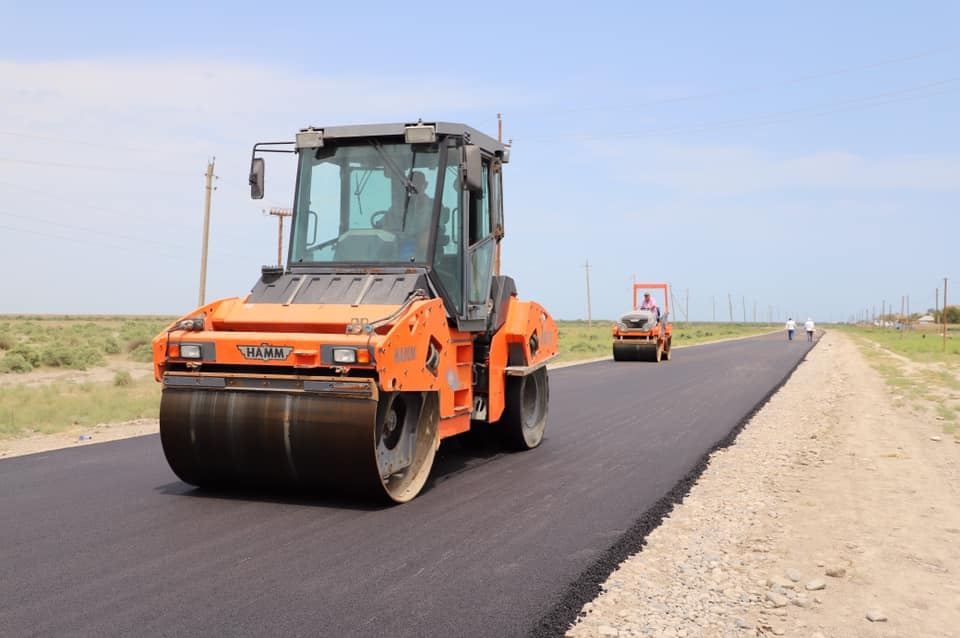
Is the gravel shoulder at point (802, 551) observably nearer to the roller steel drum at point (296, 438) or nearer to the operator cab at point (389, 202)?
the roller steel drum at point (296, 438)

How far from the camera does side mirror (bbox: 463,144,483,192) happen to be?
7.44 meters

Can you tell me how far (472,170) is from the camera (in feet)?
24.4

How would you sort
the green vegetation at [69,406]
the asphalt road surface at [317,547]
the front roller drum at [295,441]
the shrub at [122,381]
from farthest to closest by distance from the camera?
the shrub at [122,381], the green vegetation at [69,406], the front roller drum at [295,441], the asphalt road surface at [317,547]

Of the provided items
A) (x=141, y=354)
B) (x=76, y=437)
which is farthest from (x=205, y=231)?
(x=76, y=437)

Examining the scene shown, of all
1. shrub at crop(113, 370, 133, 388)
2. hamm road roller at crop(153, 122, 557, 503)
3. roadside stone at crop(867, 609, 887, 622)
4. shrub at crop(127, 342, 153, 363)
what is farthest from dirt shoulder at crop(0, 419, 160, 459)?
shrub at crop(127, 342, 153, 363)

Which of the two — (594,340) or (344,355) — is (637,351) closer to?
(344,355)

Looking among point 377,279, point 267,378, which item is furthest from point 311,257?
point 267,378

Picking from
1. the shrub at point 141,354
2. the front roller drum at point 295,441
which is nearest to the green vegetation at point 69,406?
the front roller drum at point 295,441

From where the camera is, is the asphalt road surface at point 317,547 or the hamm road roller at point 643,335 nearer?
the asphalt road surface at point 317,547

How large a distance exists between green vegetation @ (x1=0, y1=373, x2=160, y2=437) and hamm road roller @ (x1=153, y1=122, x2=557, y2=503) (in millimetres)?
6308

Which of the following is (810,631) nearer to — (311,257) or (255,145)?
(311,257)

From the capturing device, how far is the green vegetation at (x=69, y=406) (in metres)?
12.6

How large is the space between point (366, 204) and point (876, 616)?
5.07 metres

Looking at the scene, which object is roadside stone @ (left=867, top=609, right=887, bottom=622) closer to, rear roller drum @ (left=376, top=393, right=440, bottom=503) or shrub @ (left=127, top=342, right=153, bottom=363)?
rear roller drum @ (left=376, top=393, right=440, bottom=503)
